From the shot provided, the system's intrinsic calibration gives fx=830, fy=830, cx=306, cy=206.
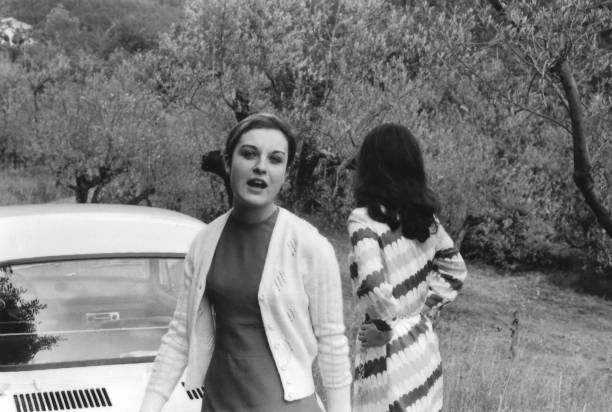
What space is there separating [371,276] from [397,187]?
1.30 feet

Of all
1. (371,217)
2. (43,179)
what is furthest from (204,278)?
(43,179)

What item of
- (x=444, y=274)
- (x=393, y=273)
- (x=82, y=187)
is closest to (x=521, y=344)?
(x=82, y=187)

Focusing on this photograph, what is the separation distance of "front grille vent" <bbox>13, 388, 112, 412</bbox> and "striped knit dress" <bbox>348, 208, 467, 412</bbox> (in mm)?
1105

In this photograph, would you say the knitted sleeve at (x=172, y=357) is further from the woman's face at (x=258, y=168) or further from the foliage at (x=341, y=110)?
the foliage at (x=341, y=110)

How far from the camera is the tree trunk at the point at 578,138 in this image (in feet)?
24.7

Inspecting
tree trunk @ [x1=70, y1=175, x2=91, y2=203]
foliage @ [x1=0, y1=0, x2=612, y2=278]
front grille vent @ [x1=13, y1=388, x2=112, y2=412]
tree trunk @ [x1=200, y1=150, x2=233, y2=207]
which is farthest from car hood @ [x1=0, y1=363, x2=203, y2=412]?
tree trunk @ [x1=70, y1=175, x2=91, y2=203]

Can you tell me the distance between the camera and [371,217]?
347cm

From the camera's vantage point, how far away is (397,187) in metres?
3.48

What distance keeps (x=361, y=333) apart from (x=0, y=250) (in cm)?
149

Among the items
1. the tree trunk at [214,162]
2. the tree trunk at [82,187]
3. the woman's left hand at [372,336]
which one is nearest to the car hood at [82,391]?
the woman's left hand at [372,336]

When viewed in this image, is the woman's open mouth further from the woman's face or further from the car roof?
the car roof

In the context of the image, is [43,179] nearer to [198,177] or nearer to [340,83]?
[198,177]

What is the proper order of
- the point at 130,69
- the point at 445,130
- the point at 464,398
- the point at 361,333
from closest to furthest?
the point at 361,333, the point at 464,398, the point at 445,130, the point at 130,69

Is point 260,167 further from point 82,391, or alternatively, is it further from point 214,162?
point 214,162
